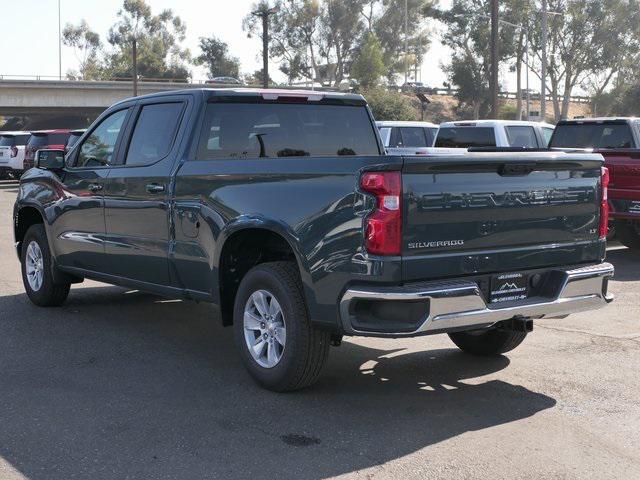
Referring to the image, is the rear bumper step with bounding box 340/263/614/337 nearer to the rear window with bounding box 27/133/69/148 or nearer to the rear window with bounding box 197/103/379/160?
the rear window with bounding box 197/103/379/160

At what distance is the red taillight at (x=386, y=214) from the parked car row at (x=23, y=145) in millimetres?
25297

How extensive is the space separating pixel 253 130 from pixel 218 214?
92 centimetres

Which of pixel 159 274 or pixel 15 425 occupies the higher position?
pixel 159 274

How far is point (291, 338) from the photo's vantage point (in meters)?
5.53

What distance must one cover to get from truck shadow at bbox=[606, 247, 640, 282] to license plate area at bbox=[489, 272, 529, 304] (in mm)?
5768

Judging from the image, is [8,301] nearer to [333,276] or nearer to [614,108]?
[333,276]

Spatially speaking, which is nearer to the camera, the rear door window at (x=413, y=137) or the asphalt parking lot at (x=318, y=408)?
the asphalt parking lot at (x=318, y=408)

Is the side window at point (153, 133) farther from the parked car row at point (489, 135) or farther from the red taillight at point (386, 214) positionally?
the parked car row at point (489, 135)

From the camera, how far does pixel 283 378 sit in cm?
564

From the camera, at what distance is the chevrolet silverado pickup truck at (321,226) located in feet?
16.6

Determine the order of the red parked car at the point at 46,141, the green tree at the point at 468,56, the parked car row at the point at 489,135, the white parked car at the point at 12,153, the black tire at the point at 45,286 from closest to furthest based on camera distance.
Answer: the black tire at the point at 45,286
the parked car row at the point at 489,135
the red parked car at the point at 46,141
the white parked car at the point at 12,153
the green tree at the point at 468,56

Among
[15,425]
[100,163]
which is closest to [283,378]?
[15,425]

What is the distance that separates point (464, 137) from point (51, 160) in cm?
1017

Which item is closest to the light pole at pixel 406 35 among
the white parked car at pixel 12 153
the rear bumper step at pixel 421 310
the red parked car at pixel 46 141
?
the white parked car at pixel 12 153
